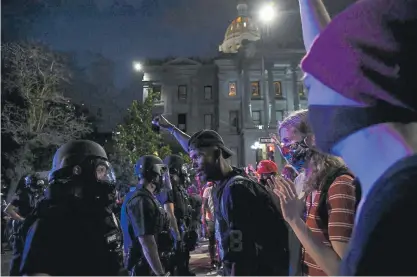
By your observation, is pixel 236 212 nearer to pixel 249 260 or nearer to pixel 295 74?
pixel 249 260

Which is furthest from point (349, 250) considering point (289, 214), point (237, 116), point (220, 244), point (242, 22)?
point (242, 22)

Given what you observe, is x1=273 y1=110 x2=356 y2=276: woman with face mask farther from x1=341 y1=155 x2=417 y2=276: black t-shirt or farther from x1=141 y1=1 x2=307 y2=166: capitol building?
x1=141 y1=1 x2=307 y2=166: capitol building

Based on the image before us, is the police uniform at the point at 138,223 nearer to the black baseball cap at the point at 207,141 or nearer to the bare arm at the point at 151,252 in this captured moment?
the bare arm at the point at 151,252

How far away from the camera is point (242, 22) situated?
5378 centimetres

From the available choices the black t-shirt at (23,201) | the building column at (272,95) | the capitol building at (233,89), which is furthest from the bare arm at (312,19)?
the building column at (272,95)

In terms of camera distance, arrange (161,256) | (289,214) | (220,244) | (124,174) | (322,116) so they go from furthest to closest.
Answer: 1. (124,174)
2. (161,256)
3. (220,244)
4. (289,214)
5. (322,116)

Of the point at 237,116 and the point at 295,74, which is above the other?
the point at 295,74

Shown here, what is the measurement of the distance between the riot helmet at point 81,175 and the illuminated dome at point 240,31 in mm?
51067

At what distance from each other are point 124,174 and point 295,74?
23.7m

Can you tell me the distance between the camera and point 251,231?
3.05m

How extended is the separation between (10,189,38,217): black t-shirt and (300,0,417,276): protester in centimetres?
1023

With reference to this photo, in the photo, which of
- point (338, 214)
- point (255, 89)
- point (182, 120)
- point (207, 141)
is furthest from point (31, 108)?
point (338, 214)

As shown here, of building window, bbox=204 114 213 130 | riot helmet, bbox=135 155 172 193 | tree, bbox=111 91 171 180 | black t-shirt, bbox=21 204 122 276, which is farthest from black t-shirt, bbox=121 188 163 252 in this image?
building window, bbox=204 114 213 130

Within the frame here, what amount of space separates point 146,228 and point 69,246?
5.98ft
